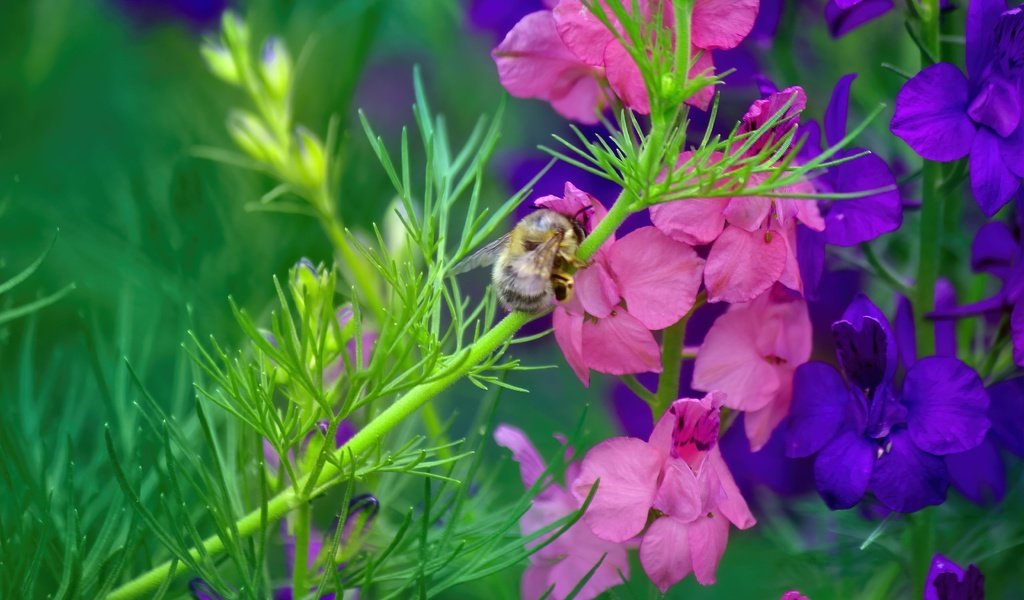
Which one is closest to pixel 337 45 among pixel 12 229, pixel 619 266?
pixel 12 229

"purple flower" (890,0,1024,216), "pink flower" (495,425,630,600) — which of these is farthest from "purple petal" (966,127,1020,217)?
"pink flower" (495,425,630,600)

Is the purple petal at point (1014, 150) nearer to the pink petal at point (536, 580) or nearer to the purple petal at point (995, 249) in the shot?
the purple petal at point (995, 249)

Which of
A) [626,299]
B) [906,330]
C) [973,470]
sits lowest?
[973,470]

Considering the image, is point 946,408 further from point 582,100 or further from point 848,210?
point 582,100

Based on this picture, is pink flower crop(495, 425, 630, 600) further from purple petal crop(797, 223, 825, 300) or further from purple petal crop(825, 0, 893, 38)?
purple petal crop(825, 0, 893, 38)

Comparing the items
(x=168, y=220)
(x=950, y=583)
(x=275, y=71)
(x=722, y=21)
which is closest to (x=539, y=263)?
(x=722, y=21)

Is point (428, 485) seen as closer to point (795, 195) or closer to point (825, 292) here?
point (795, 195)
